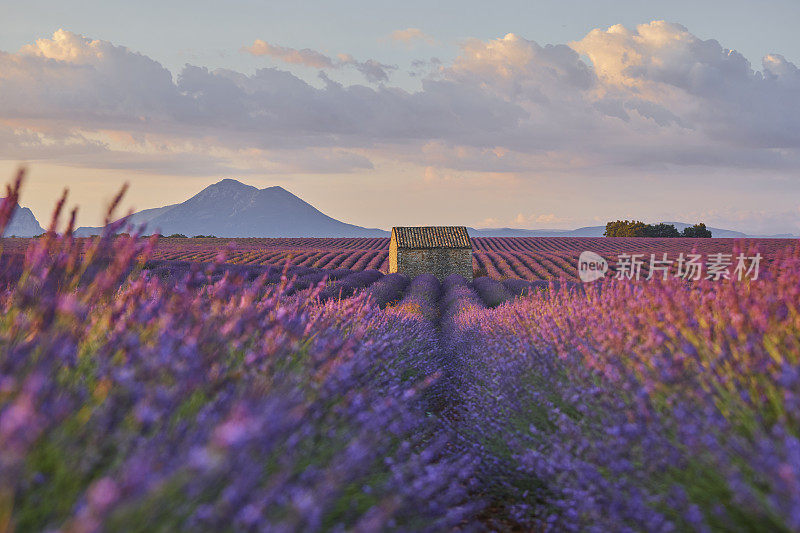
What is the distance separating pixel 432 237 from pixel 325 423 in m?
22.2

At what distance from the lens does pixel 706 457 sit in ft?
6.64

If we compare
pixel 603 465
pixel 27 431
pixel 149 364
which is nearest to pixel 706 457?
pixel 603 465

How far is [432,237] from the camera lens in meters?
24.6

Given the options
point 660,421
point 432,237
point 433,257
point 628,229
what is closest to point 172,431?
point 660,421

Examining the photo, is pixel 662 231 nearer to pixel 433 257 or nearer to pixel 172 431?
pixel 433 257

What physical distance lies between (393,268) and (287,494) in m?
23.2

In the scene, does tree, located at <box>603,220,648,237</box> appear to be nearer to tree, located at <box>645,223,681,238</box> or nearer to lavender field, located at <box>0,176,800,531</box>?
tree, located at <box>645,223,681,238</box>

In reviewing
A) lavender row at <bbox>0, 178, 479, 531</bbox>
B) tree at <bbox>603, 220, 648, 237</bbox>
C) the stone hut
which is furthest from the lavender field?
tree at <bbox>603, 220, 648, 237</bbox>

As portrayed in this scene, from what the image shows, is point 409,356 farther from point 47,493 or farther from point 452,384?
point 47,493

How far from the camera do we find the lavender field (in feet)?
4.73

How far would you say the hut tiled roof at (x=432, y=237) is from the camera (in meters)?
23.8

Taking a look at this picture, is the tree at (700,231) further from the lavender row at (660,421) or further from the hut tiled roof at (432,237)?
the lavender row at (660,421)

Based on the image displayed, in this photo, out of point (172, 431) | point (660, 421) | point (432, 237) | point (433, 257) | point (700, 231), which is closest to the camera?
point (172, 431)

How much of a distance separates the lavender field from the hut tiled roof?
19696 mm
